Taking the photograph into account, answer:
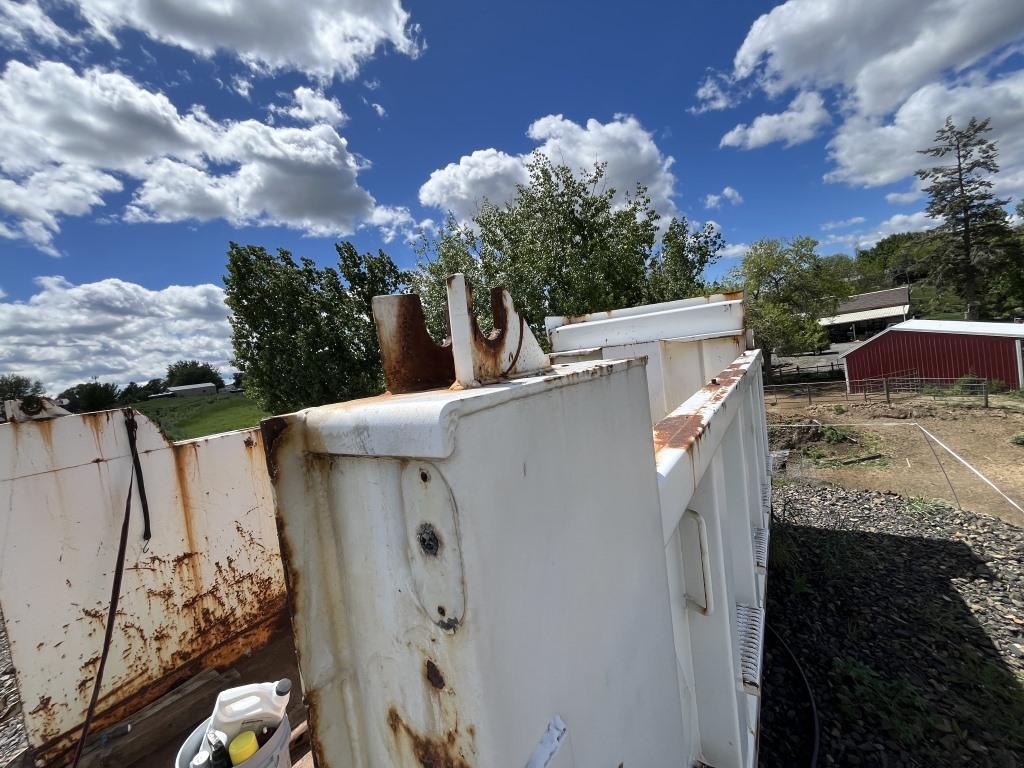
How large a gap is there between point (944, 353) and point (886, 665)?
21.3 metres

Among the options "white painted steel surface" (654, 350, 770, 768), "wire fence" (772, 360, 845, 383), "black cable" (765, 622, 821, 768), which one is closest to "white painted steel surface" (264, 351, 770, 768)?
"white painted steel surface" (654, 350, 770, 768)

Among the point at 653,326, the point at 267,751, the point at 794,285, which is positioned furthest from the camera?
the point at 794,285

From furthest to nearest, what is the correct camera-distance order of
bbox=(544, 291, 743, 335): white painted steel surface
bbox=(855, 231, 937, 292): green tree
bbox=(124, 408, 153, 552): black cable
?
bbox=(855, 231, 937, 292): green tree → bbox=(544, 291, 743, 335): white painted steel surface → bbox=(124, 408, 153, 552): black cable

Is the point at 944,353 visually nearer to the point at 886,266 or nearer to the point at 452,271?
the point at 452,271

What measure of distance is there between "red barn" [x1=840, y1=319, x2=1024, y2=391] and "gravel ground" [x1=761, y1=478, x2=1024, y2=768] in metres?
15.8

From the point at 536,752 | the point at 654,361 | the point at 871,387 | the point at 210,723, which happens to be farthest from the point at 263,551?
the point at 871,387

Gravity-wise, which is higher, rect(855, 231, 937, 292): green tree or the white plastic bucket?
rect(855, 231, 937, 292): green tree

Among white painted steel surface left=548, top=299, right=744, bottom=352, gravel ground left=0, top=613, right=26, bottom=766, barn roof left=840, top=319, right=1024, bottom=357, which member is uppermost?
white painted steel surface left=548, top=299, right=744, bottom=352

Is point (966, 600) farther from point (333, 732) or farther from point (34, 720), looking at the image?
point (34, 720)

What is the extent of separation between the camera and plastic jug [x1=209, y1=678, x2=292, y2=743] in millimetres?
1404

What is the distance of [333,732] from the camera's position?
2.31 ft

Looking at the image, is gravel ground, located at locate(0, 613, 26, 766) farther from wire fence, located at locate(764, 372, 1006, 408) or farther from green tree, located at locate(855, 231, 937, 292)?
green tree, located at locate(855, 231, 937, 292)

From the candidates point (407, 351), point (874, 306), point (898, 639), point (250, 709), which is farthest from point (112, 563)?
point (874, 306)

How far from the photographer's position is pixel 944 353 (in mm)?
19453
